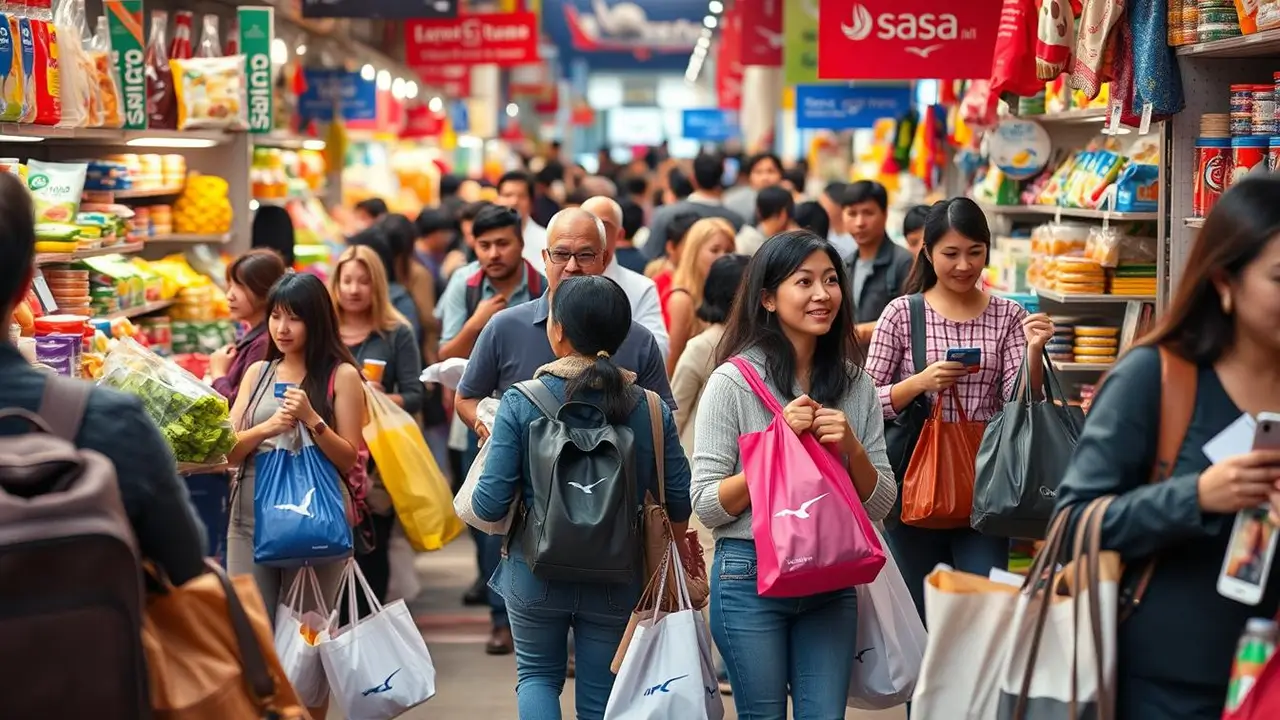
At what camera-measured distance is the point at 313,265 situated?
10.5 meters

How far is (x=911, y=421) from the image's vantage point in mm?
5223

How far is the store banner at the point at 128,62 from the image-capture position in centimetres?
808

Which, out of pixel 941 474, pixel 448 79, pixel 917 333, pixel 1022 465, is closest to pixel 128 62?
pixel 917 333

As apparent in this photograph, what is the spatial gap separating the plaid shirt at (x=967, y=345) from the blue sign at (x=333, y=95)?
1010 centimetres

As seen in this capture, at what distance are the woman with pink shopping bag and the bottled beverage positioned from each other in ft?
4.38

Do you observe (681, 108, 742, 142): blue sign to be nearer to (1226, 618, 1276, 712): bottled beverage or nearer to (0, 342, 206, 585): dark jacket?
(0, 342, 206, 585): dark jacket

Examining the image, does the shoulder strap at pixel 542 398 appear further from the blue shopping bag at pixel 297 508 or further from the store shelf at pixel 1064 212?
the store shelf at pixel 1064 212

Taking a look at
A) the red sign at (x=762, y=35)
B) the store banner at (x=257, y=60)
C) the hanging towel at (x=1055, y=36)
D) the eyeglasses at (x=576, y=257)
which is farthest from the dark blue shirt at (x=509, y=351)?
the red sign at (x=762, y=35)

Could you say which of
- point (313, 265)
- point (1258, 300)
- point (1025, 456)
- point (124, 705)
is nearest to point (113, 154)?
point (313, 265)

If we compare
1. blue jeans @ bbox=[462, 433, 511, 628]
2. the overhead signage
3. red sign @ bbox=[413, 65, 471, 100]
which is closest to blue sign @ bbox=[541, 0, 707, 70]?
red sign @ bbox=[413, 65, 471, 100]

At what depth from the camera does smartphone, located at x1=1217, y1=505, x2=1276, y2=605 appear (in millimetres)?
2617

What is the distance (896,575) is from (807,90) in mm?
11090

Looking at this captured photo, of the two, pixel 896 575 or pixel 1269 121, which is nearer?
pixel 896 575

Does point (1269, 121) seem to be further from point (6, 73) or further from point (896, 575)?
point (6, 73)
